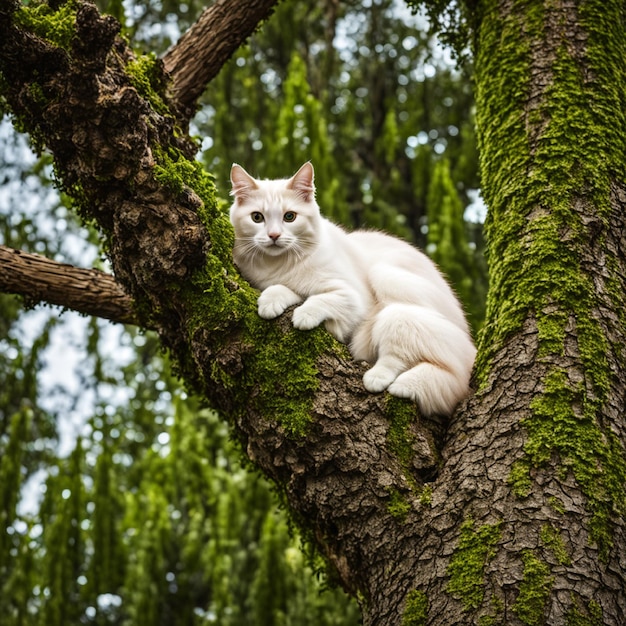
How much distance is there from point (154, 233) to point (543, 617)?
1898mm

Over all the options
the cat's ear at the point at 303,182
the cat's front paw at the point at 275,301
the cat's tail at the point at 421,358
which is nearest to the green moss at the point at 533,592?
the cat's tail at the point at 421,358

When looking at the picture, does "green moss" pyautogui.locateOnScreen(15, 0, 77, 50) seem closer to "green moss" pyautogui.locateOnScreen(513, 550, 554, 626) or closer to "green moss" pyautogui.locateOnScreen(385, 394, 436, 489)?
"green moss" pyautogui.locateOnScreen(385, 394, 436, 489)

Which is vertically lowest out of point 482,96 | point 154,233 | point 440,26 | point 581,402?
point 581,402

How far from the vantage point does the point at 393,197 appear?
8992 mm

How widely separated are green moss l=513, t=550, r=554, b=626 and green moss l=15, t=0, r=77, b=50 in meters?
2.54

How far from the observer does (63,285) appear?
3711 millimetres

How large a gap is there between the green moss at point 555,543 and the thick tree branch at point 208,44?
2.71 meters

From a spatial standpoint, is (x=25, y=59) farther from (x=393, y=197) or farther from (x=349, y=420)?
(x=393, y=197)

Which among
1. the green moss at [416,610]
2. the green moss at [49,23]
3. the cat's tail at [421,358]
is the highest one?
the green moss at [49,23]

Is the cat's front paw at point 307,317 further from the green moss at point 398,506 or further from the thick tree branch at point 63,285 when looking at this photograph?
the thick tree branch at point 63,285

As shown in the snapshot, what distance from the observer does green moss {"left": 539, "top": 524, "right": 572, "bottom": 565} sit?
7.71 ft

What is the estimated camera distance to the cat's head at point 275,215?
11.8 feet

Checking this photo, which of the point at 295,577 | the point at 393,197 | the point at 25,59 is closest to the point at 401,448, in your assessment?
the point at 25,59

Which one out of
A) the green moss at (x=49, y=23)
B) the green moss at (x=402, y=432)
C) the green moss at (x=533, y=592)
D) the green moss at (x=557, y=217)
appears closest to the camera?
the green moss at (x=533, y=592)
